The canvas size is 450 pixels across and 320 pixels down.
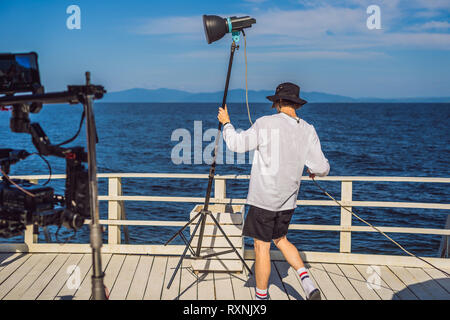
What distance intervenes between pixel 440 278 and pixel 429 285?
269 mm

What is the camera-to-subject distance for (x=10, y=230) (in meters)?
2.67

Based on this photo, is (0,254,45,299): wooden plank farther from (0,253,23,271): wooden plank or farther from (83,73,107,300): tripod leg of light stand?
(83,73,107,300): tripod leg of light stand

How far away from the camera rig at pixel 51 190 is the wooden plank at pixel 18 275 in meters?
2.08

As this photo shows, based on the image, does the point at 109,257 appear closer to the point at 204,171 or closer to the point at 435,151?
the point at 204,171

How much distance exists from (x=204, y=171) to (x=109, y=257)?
25303 mm

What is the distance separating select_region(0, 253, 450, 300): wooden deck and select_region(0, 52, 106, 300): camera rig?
184 centimetres

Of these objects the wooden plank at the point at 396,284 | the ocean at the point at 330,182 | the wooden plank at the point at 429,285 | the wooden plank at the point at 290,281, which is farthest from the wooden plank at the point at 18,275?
the wooden plank at the point at 429,285

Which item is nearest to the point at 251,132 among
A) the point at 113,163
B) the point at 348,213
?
the point at 348,213

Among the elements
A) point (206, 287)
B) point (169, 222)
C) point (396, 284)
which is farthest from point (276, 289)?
point (169, 222)

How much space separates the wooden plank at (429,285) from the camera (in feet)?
14.3

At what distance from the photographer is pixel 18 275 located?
4.85 m

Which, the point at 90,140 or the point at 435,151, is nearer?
the point at 90,140

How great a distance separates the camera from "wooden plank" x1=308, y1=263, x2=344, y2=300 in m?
4.33
